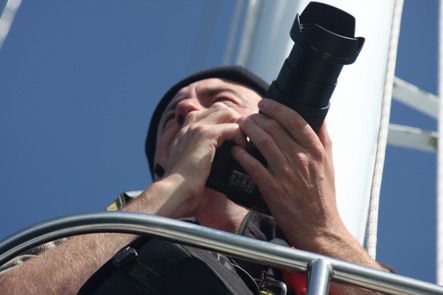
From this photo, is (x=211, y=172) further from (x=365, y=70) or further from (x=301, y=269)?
(x=365, y=70)

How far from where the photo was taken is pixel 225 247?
1.54 meters

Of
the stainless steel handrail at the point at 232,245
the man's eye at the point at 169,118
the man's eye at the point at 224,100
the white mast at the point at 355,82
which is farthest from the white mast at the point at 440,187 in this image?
the stainless steel handrail at the point at 232,245

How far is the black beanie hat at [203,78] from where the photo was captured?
9.28 ft

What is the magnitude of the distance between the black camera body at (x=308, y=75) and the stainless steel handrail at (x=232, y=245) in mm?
552

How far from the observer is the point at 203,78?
120 inches

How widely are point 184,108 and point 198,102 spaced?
62 mm

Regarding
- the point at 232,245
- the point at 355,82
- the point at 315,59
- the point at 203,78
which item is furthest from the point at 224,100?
the point at 232,245

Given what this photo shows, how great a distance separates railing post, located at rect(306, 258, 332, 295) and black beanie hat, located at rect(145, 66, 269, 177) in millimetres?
1314

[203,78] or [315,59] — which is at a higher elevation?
[315,59]

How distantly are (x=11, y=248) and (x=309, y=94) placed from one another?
0.71m

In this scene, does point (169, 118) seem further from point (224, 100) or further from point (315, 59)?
point (315, 59)

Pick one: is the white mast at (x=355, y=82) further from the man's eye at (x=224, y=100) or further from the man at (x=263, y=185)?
the man at (x=263, y=185)

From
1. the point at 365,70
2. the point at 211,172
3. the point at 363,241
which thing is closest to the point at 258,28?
the point at 365,70

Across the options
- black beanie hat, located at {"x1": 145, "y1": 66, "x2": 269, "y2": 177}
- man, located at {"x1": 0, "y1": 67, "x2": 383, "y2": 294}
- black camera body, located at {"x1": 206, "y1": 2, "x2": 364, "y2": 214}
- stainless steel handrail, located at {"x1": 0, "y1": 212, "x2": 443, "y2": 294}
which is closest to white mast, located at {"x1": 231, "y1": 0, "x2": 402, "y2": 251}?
black beanie hat, located at {"x1": 145, "y1": 66, "x2": 269, "y2": 177}
